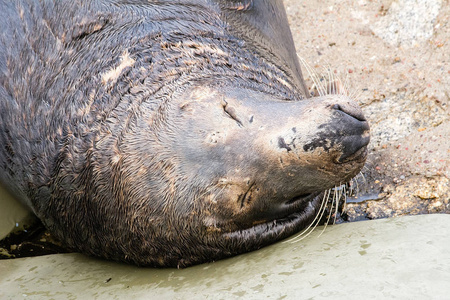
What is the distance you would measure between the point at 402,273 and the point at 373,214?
54.7 inches

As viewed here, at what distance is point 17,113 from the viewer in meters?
3.79

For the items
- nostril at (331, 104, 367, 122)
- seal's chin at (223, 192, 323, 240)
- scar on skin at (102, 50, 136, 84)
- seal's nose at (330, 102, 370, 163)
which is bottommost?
seal's chin at (223, 192, 323, 240)

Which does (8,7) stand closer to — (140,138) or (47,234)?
(140,138)

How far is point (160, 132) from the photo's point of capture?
3400 mm

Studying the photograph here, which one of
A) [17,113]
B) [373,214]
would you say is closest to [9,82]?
[17,113]

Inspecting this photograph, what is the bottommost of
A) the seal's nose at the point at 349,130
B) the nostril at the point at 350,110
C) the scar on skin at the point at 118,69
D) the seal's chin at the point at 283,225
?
the seal's chin at the point at 283,225

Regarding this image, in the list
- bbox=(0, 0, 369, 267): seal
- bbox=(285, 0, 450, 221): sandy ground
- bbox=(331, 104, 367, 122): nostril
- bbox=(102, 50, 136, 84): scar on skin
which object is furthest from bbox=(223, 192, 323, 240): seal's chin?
bbox=(102, 50, 136, 84): scar on skin

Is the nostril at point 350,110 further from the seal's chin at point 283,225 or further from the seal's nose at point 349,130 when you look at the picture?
the seal's chin at point 283,225

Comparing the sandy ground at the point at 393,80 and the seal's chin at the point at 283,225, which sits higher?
the sandy ground at the point at 393,80

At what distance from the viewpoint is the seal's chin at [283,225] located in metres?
3.56

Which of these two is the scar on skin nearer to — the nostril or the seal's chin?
the seal's chin

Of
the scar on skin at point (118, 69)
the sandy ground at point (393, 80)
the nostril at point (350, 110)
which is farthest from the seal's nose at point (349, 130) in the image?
the scar on skin at point (118, 69)

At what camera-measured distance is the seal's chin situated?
3562mm

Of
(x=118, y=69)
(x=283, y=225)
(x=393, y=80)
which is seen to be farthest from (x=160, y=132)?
(x=393, y=80)
